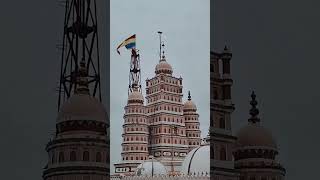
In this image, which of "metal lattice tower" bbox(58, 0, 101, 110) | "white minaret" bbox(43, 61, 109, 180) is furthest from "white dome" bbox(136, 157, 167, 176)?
"metal lattice tower" bbox(58, 0, 101, 110)

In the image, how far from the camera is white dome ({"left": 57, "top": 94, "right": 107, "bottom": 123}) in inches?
571

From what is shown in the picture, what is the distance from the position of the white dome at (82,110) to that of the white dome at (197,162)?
658 centimetres

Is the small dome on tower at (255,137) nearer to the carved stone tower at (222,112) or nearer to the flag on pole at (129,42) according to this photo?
the carved stone tower at (222,112)

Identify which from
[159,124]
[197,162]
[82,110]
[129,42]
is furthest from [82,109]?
[159,124]

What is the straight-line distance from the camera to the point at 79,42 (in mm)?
15117

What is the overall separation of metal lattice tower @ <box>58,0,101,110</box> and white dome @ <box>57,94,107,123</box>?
256 mm

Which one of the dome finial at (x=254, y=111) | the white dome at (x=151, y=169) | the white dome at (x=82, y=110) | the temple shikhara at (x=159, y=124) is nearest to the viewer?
the white dome at (x=82, y=110)

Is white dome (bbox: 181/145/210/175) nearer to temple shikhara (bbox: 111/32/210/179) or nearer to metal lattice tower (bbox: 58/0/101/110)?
temple shikhara (bbox: 111/32/210/179)

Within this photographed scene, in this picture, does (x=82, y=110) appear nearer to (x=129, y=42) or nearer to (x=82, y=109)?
(x=82, y=109)

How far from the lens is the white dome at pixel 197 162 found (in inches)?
812

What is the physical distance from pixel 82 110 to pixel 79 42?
5.79 feet

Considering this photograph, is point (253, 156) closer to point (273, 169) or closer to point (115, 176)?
point (273, 169)

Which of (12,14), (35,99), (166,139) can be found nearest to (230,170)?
(35,99)

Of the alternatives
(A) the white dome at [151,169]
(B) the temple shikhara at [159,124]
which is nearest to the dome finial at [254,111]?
(A) the white dome at [151,169]
